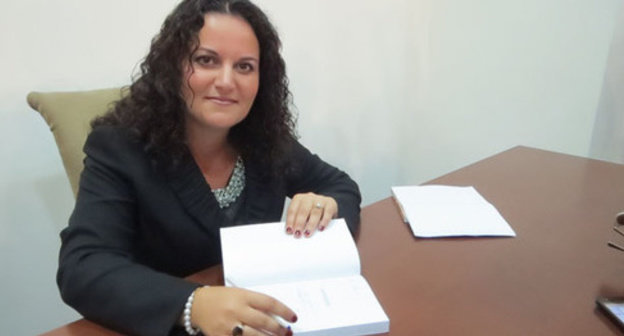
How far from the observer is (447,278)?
799 millimetres

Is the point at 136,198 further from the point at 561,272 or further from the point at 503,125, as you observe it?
the point at 503,125

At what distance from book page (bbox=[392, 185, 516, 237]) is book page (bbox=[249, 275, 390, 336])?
0.28 metres

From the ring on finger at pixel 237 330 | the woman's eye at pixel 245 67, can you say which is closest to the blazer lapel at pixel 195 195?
the woman's eye at pixel 245 67

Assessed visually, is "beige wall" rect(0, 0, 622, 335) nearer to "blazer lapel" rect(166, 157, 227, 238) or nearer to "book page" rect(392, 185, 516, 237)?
"blazer lapel" rect(166, 157, 227, 238)

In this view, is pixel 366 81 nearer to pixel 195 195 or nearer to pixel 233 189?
pixel 233 189

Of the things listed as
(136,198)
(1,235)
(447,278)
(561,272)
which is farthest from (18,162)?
(561,272)

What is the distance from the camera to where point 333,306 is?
0.69 metres

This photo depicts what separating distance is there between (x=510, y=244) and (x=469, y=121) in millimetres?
1325

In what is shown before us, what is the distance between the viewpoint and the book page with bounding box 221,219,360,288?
2.44 ft

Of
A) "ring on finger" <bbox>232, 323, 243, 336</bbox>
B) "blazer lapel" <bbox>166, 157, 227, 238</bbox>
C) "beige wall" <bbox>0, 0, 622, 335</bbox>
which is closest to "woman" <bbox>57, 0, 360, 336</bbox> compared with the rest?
"blazer lapel" <bbox>166, 157, 227, 238</bbox>

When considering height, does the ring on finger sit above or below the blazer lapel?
below

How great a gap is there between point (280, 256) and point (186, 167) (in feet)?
1.05

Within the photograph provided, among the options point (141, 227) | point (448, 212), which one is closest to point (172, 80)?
point (141, 227)

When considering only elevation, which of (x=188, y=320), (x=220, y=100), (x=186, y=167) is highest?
(x=220, y=100)
